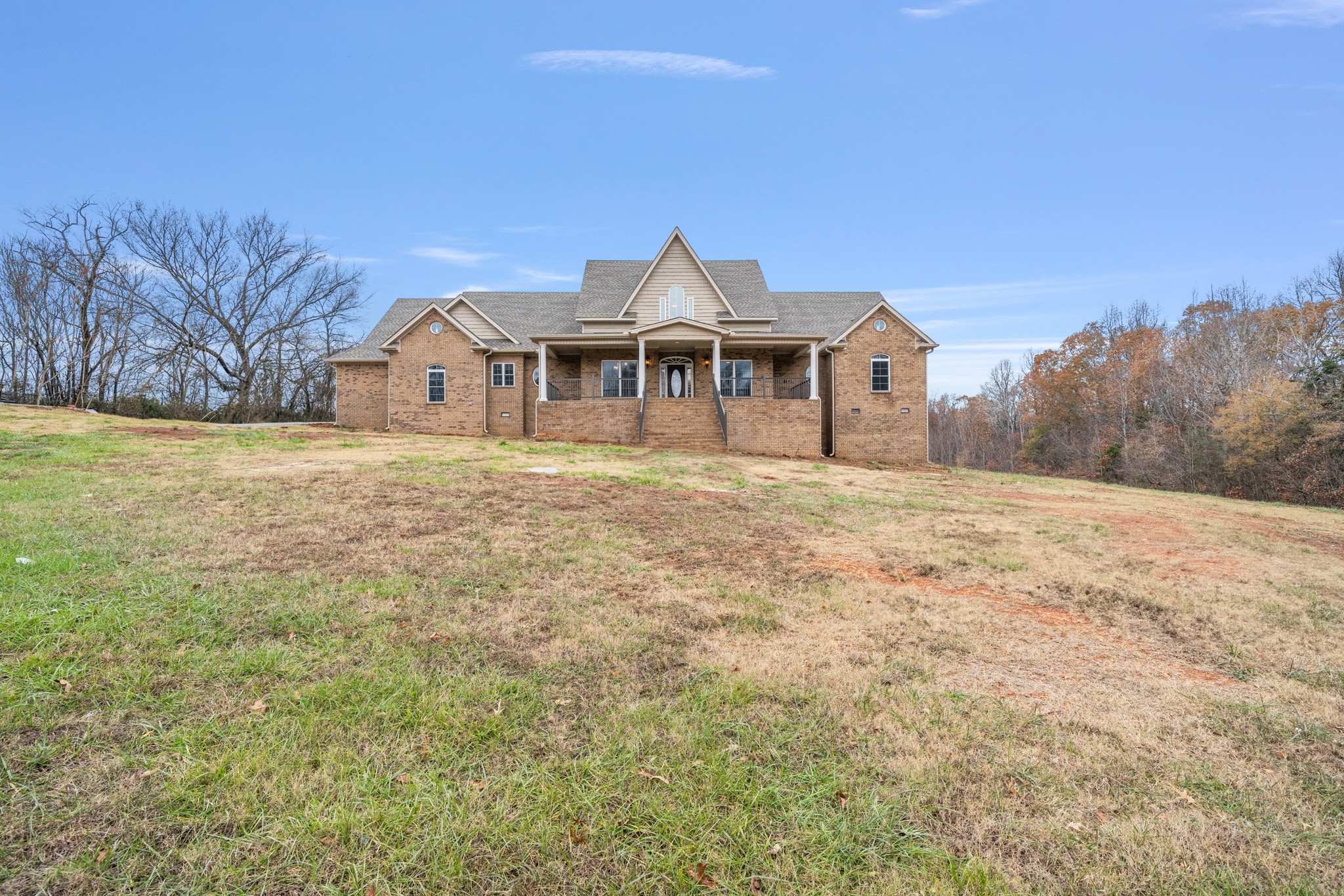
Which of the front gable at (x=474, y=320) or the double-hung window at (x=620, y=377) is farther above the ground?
the front gable at (x=474, y=320)

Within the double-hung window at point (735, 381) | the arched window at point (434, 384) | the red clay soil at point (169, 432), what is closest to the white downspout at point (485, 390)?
the arched window at point (434, 384)

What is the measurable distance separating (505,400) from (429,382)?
3134 mm

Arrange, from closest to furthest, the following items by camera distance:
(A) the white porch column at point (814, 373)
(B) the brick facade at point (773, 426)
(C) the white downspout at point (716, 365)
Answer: (B) the brick facade at point (773, 426), (C) the white downspout at point (716, 365), (A) the white porch column at point (814, 373)

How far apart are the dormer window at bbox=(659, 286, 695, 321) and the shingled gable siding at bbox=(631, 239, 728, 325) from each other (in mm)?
141

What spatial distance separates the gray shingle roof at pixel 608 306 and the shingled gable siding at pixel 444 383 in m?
1.32

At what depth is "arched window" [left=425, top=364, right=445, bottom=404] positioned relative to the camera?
976 inches

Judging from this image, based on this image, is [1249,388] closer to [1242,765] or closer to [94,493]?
[1242,765]

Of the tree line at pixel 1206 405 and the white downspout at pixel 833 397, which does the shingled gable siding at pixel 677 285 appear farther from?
the tree line at pixel 1206 405

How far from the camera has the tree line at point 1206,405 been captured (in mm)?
24547

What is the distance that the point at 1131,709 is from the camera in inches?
150

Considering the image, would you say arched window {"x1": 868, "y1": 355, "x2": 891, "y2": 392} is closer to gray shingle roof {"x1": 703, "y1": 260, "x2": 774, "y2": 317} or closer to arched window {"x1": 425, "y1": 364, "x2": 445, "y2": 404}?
gray shingle roof {"x1": 703, "y1": 260, "x2": 774, "y2": 317}

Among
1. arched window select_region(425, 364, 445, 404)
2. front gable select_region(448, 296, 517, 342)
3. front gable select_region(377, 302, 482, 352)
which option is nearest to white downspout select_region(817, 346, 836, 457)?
front gable select_region(448, 296, 517, 342)

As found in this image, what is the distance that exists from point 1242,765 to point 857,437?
22026 millimetres

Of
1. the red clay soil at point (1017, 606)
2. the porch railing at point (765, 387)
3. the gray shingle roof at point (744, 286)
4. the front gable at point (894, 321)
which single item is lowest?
the red clay soil at point (1017, 606)
